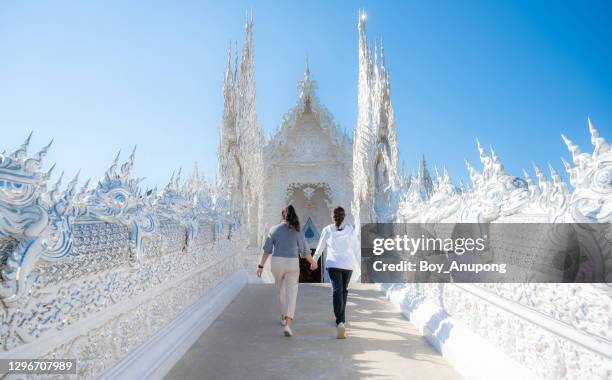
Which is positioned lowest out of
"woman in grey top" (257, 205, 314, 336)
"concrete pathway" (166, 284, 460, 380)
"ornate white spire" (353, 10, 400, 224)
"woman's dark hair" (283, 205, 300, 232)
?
"concrete pathway" (166, 284, 460, 380)

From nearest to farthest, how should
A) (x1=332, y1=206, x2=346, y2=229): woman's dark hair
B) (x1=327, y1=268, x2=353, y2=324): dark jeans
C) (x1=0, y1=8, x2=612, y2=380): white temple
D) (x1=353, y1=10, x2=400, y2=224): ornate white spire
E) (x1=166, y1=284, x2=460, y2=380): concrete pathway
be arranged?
(x1=0, y1=8, x2=612, y2=380): white temple, (x1=166, y1=284, x2=460, y2=380): concrete pathway, (x1=327, y1=268, x2=353, y2=324): dark jeans, (x1=332, y1=206, x2=346, y2=229): woman's dark hair, (x1=353, y1=10, x2=400, y2=224): ornate white spire

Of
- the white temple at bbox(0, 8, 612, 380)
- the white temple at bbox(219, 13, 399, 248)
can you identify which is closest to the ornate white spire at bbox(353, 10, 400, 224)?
the white temple at bbox(219, 13, 399, 248)

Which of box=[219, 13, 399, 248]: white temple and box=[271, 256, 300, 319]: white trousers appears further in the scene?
box=[219, 13, 399, 248]: white temple

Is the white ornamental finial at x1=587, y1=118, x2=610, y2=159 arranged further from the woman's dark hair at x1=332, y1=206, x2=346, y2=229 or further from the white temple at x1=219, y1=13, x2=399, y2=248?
the white temple at x1=219, y1=13, x2=399, y2=248

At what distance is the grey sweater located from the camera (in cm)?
324

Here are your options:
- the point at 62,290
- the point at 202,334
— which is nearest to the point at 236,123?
the point at 202,334

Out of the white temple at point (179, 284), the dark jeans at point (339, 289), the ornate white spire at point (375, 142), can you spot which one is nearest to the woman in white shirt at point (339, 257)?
the dark jeans at point (339, 289)

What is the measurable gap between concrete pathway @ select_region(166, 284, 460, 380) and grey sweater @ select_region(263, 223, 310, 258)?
683 millimetres

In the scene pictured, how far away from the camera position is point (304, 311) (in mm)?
4047

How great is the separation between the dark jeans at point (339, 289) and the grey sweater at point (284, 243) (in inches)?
12.6

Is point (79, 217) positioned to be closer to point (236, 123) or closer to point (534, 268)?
point (534, 268)

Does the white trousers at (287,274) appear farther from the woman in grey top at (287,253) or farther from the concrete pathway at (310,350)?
the concrete pathway at (310,350)

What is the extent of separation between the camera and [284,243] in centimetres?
325

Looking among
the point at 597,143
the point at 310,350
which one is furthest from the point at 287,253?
the point at 597,143
